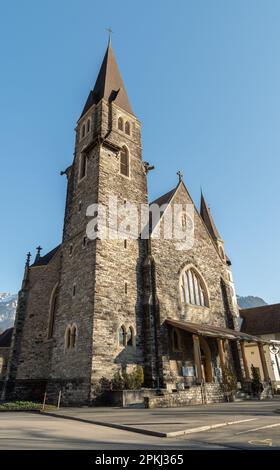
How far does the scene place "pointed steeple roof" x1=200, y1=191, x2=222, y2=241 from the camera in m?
46.5

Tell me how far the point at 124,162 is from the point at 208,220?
2672 cm

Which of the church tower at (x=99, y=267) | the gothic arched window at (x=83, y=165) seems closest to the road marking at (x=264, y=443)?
the church tower at (x=99, y=267)

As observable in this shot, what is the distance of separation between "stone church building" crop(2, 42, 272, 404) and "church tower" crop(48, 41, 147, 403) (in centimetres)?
7

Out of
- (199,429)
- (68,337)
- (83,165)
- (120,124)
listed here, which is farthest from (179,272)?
(199,429)

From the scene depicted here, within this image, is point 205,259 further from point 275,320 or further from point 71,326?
point 275,320

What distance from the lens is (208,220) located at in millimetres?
47156

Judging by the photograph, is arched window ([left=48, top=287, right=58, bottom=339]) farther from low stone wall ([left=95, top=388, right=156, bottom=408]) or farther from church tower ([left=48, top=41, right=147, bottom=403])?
low stone wall ([left=95, top=388, right=156, bottom=408])

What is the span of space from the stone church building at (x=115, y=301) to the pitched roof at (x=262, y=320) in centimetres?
1435

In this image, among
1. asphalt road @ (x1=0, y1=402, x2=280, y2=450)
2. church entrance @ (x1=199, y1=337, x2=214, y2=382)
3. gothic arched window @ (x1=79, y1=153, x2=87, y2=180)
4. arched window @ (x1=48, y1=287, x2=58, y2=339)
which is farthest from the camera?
gothic arched window @ (x1=79, y1=153, x2=87, y2=180)

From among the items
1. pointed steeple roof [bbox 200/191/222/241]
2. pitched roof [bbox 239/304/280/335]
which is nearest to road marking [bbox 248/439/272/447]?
pitched roof [bbox 239/304/280/335]

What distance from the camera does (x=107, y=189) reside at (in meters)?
20.2

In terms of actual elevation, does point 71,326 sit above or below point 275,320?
below
